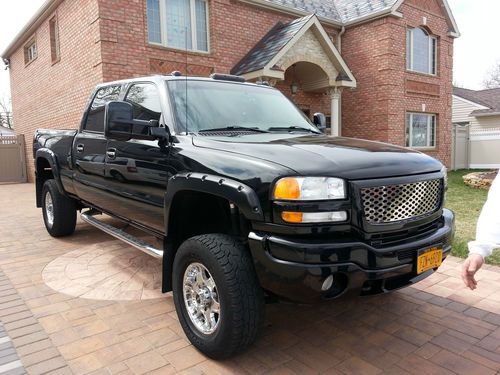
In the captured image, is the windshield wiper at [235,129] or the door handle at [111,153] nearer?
the windshield wiper at [235,129]

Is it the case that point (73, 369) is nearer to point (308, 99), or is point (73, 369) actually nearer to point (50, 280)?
→ point (50, 280)

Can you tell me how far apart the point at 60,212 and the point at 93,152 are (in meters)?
1.87

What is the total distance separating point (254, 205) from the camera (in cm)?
246

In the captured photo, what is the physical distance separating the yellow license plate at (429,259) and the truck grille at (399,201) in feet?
0.80

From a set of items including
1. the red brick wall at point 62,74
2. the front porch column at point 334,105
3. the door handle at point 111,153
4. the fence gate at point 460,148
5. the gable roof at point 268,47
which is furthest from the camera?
the fence gate at point 460,148

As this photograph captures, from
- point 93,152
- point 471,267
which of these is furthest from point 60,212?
point 471,267

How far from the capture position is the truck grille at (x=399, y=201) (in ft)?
8.25

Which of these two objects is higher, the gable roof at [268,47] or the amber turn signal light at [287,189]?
the gable roof at [268,47]

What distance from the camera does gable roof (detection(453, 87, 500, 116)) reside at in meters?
26.4

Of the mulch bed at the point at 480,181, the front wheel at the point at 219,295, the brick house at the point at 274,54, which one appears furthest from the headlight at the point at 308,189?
the mulch bed at the point at 480,181

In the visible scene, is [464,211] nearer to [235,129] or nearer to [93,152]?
[235,129]

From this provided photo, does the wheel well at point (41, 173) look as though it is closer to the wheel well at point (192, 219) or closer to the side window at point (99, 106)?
the side window at point (99, 106)

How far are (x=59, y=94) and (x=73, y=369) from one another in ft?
40.4

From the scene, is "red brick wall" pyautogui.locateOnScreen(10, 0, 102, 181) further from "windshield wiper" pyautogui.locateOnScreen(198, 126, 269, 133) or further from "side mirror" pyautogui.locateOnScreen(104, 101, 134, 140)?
"windshield wiper" pyautogui.locateOnScreen(198, 126, 269, 133)
